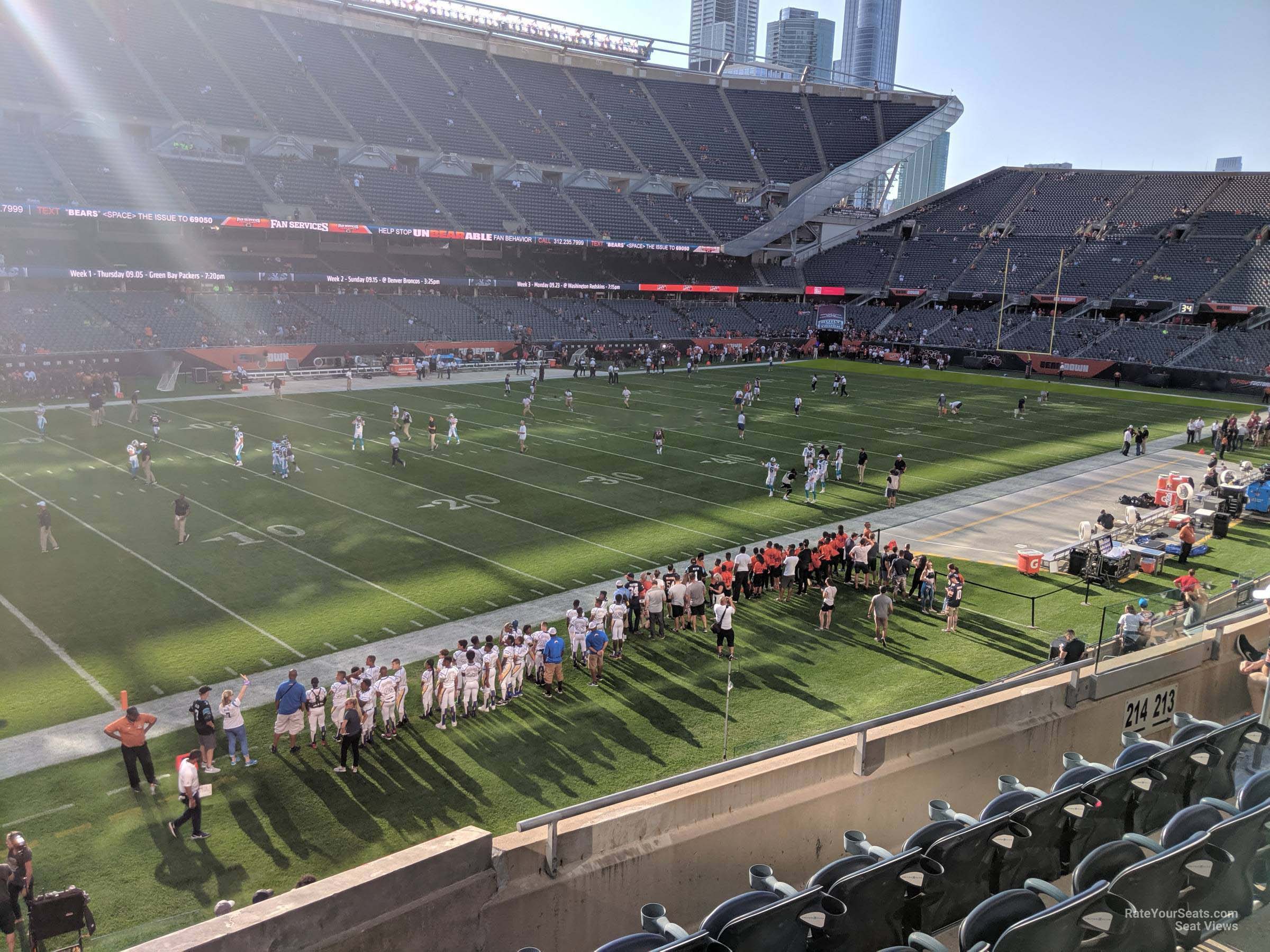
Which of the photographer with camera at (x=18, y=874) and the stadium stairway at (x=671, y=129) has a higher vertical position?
the stadium stairway at (x=671, y=129)

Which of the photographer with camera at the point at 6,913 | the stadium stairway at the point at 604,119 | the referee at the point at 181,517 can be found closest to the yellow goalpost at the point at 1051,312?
the stadium stairway at the point at 604,119

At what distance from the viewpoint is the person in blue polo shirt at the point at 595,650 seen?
47.8 ft

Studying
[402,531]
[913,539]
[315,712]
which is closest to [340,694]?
[315,712]

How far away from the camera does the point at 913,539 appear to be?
22.9 meters

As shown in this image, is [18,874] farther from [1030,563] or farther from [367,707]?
[1030,563]

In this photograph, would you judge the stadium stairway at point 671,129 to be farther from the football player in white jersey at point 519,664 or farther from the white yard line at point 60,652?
the football player in white jersey at point 519,664

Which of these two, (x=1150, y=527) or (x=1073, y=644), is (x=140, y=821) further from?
(x=1150, y=527)

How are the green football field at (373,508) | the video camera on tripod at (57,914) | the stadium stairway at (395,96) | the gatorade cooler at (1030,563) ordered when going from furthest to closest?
the stadium stairway at (395,96) → the gatorade cooler at (1030,563) → the green football field at (373,508) → the video camera on tripod at (57,914)

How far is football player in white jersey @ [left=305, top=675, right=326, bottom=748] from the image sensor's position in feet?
40.9

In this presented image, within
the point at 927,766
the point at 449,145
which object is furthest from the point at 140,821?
the point at 449,145

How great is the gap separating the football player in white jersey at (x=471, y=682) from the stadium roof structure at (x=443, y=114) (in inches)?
1797

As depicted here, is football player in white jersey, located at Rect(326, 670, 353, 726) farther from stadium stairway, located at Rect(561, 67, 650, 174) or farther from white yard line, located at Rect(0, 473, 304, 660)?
stadium stairway, located at Rect(561, 67, 650, 174)

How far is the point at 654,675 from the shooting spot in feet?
49.2

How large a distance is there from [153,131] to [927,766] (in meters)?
60.7
